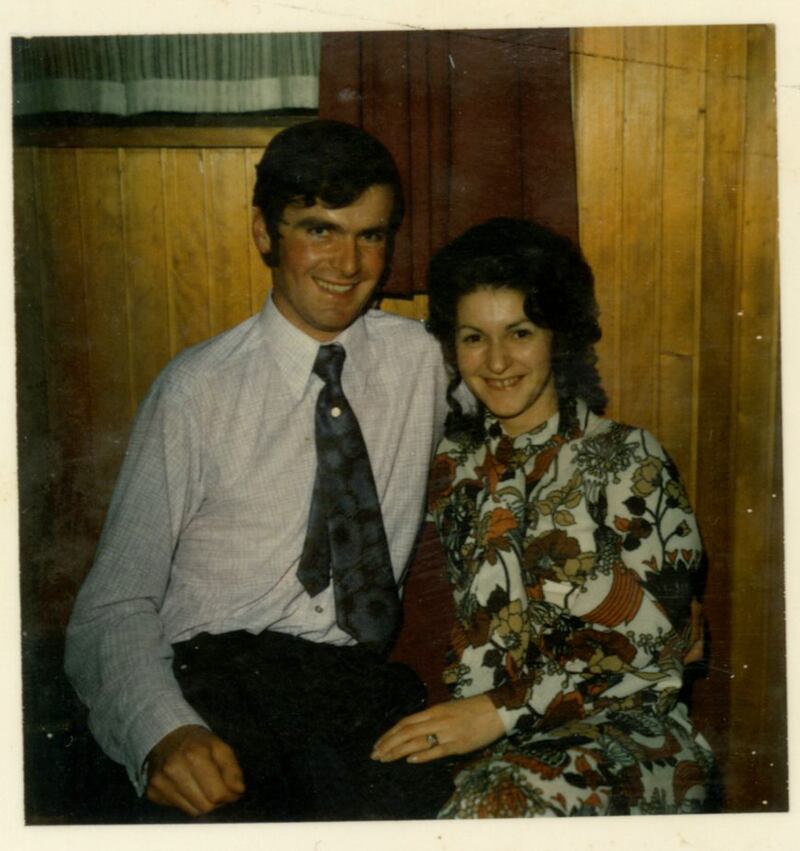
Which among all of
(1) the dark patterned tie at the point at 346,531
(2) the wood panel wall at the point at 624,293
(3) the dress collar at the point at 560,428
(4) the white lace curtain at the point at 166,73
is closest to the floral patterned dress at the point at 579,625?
(3) the dress collar at the point at 560,428

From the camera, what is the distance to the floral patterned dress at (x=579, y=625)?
1.22 meters

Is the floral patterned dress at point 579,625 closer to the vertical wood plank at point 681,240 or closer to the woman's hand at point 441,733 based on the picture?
the woman's hand at point 441,733

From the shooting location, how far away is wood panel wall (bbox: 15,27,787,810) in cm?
146

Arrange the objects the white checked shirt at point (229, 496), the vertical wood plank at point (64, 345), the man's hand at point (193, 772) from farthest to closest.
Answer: the vertical wood plank at point (64, 345), the white checked shirt at point (229, 496), the man's hand at point (193, 772)

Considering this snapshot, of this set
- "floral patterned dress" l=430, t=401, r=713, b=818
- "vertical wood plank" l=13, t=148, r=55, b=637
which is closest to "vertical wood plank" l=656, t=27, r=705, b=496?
"floral patterned dress" l=430, t=401, r=713, b=818

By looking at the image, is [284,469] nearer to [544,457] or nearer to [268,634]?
[268,634]

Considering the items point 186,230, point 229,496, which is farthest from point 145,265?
point 229,496

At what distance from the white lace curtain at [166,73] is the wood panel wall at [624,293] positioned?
57mm

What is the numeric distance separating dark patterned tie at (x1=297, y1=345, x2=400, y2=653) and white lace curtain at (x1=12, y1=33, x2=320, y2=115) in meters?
0.47

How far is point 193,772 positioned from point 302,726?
0.18 meters

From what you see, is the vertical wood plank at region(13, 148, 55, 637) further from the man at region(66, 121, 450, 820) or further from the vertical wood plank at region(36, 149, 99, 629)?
the man at region(66, 121, 450, 820)

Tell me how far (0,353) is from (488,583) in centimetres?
88

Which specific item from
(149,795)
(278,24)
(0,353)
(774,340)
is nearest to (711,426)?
(774,340)

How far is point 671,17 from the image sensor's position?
142cm
